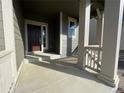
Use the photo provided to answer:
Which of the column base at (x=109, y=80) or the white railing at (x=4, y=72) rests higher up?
the white railing at (x=4, y=72)

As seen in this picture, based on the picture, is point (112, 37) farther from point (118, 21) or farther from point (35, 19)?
point (35, 19)

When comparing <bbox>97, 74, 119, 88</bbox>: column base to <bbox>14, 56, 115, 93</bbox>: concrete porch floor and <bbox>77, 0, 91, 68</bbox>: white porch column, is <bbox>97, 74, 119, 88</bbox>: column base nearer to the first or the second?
<bbox>14, 56, 115, 93</bbox>: concrete porch floor

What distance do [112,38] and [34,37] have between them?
553cm

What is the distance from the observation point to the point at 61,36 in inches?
282

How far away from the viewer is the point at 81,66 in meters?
4.09

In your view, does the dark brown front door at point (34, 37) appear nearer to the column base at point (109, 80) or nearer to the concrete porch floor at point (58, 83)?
the concrete porch floor at point (58, 83)

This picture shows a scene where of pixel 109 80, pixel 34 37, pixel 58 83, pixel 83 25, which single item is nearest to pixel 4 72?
pixel 58 83

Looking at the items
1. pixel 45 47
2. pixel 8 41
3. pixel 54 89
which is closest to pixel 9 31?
pixel 8 41

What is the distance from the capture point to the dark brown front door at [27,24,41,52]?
23.3 feet

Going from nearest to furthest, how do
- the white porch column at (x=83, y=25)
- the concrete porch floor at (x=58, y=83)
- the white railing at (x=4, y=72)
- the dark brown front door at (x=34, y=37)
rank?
the white railing at (x=4, y=72) → the concrete porch floor at (x=58, y=83) → the white porch column at (x=83, y=25) → the dark brown front door at (x=34, y=37)

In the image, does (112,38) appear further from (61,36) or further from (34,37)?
(34,37)

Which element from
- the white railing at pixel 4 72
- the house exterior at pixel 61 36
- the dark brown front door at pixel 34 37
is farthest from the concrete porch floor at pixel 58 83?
the dark brown front door at pixel 34 37

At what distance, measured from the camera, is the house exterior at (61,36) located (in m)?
2.30

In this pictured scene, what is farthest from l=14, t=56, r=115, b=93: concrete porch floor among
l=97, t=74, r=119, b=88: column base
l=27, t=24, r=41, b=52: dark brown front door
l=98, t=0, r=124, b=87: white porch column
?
l=27, t=24, r=41, b=52: dark brown front door
